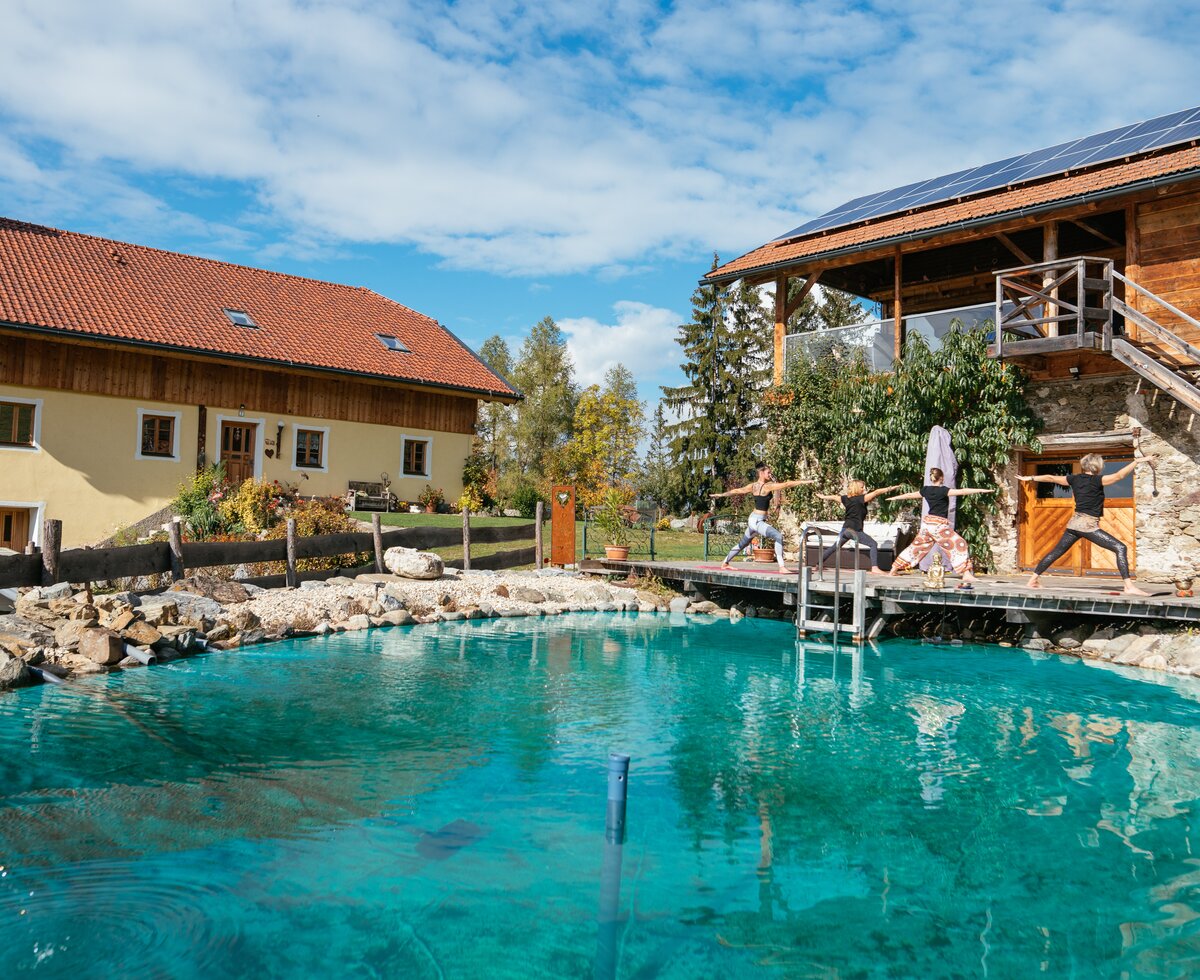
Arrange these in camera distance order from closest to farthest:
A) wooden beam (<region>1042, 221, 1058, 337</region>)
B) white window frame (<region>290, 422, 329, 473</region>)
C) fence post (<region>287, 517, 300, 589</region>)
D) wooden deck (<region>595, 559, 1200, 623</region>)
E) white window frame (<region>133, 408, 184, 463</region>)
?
wooden deck (<region>595, 559, 1200, 623</region>) < wooden beam (<region>1042, 221, 1058, 337</region>) < fence post (<region>287, 517, 300, 589</region>) < white window frame (<region>133, 408, 184, 463</region>) < white window frame (<region>290, 422, 329, 473</region>)

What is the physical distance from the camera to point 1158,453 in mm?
14359

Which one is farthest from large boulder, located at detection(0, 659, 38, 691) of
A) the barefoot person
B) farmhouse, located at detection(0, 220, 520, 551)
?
farmhouse, located at detection(0, 220, 520, 551)

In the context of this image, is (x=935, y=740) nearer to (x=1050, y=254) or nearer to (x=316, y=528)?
(x=1050, y=254)

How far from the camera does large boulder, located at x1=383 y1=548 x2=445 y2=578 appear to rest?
1669 centimetres

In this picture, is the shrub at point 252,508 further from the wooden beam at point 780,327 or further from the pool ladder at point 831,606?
the pool ladder at point 831,606

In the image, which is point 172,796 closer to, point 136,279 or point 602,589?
point 602,589

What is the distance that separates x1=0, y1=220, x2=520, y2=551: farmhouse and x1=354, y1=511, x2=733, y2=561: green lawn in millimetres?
2320

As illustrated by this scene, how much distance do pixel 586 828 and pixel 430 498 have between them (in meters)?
20.9

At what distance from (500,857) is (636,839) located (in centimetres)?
87

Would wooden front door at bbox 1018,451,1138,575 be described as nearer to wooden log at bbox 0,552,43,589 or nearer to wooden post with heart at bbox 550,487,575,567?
wooden post with heart at bbox 550,487,575,567

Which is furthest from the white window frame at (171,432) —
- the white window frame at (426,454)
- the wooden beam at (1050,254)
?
the wooden beam at (1050,254)

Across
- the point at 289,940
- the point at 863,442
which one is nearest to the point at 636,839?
the point at 289,940

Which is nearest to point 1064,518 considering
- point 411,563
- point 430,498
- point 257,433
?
point 411,563

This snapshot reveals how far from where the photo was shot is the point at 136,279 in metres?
23.8
